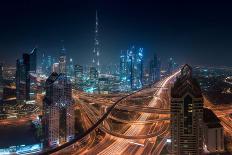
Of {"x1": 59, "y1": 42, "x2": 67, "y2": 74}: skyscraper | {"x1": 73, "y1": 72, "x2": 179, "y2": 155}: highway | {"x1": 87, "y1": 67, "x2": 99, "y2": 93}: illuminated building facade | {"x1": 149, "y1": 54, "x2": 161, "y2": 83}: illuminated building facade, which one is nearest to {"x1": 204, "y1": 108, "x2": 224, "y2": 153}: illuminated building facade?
{"x1": 73, "y1": 72, "x2": 179, "y2": 155}: highway

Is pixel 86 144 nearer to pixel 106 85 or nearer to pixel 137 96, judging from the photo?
pixel 137 96

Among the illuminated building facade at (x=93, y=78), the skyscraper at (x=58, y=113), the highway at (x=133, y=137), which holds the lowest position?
the highway at (x=133, y=137)

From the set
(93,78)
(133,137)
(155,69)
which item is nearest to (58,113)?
(133,137)

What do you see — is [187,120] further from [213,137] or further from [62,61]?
[62,61]

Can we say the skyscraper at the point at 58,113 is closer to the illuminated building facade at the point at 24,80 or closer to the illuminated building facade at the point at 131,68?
the illuminated building facade at the point at 24,80

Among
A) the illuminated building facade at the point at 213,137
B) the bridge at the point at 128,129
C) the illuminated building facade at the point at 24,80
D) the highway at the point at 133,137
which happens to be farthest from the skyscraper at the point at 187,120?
the illuminated building facade at the point at 24,80
